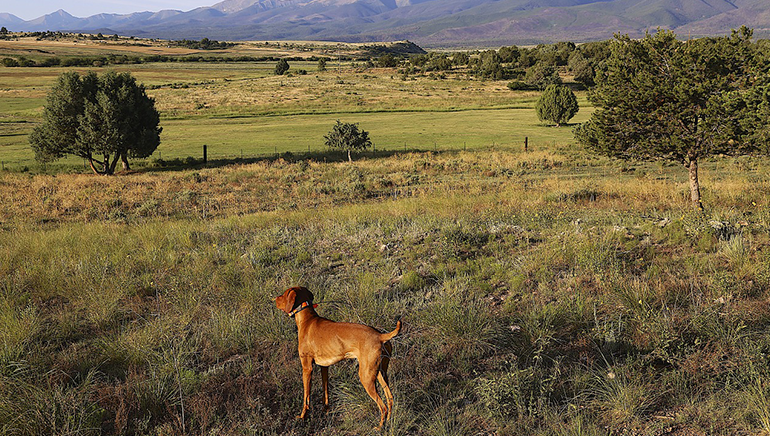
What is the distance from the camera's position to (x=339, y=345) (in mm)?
4375

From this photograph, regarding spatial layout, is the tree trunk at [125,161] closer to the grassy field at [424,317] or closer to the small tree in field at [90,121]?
the small tree in field at [90,121]

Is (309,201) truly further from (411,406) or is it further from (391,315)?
(411,406)

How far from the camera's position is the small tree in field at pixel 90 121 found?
1261 inches

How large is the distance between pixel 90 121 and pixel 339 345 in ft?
112

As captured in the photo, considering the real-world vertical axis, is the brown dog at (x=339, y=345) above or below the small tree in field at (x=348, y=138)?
above

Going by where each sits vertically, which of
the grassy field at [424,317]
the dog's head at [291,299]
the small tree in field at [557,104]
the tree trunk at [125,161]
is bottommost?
the tree trunk at [125,161]

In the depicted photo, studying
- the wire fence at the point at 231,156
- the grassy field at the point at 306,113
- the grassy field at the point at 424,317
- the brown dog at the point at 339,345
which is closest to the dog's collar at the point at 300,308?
the brown dog at the point at 339,345

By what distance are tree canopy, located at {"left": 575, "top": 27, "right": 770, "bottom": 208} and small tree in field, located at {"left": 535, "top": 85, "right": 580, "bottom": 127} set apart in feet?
132

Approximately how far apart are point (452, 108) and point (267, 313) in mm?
71273

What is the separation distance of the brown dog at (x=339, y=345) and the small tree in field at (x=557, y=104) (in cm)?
5578

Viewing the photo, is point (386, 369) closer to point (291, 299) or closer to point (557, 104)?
point (291, 299)

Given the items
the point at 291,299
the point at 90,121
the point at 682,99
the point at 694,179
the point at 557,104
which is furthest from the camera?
the point at 557,104

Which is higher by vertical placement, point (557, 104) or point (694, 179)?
point (557, 104)

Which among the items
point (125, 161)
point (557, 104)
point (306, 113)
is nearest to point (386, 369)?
point (125, 161)
